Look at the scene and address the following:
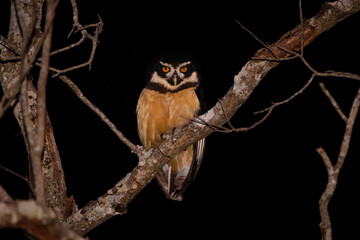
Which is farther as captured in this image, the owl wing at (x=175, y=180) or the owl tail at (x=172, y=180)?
the owl tail at (x=172, y=180)

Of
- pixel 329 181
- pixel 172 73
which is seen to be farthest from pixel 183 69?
pixel 329 181

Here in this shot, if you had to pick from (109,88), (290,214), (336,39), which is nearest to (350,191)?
(290,214)

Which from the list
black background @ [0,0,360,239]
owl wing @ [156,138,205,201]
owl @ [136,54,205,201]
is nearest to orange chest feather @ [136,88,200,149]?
owl @ [136,54,205,201]

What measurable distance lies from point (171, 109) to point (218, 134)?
219 inches

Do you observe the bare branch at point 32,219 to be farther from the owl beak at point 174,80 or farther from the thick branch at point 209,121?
→ the owl beak at point 174,80

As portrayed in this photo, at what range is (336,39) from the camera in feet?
32.8

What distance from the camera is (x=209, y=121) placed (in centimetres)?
292

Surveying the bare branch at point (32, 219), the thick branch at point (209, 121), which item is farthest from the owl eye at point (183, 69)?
the bare branch at point (32, 219)

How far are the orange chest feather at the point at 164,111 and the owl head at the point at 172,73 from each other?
0.14m

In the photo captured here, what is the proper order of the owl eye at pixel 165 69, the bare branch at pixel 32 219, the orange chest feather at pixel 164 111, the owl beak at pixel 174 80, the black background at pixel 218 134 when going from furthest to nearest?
the black background at pixel 218 134, the owl eye at pixel 165 69, the owl beak at pixel 174 80, the orange chest feather at pixel 164 111, the bare branch at pixel 32 219

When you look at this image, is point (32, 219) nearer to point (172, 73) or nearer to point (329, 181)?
point (329, 181)

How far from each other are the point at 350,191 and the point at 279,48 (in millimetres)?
9194

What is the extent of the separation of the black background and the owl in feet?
15.5

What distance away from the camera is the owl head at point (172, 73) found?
4.14 meters
